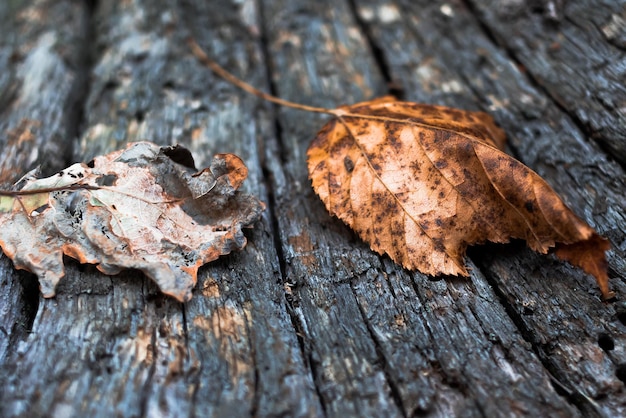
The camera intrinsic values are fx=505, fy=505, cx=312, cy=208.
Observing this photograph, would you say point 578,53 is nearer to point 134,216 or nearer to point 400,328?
point 400,328

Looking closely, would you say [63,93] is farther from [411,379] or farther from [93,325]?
[411,379]

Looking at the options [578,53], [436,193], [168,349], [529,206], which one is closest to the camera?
[168,349]

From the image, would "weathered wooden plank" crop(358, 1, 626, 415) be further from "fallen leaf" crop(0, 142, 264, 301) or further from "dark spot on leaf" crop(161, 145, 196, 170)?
"dark spot on leaf" crop(161, 145, 196, 170)

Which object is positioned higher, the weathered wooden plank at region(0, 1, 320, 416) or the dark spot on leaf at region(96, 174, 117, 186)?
the dark spot on leaf at region(96, 174, 117, 186)

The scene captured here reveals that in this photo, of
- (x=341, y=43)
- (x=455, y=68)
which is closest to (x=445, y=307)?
(x=455, y=68)

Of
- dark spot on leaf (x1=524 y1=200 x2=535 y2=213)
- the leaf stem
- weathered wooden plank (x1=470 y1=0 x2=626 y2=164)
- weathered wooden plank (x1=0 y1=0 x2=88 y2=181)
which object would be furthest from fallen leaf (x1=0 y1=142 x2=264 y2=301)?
weathered wooden plank (x1=470 y1=0 x2=626 y2=164)

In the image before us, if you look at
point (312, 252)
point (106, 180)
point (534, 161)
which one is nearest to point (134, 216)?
point (106, 180)

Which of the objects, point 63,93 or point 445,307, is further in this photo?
point 63,93
